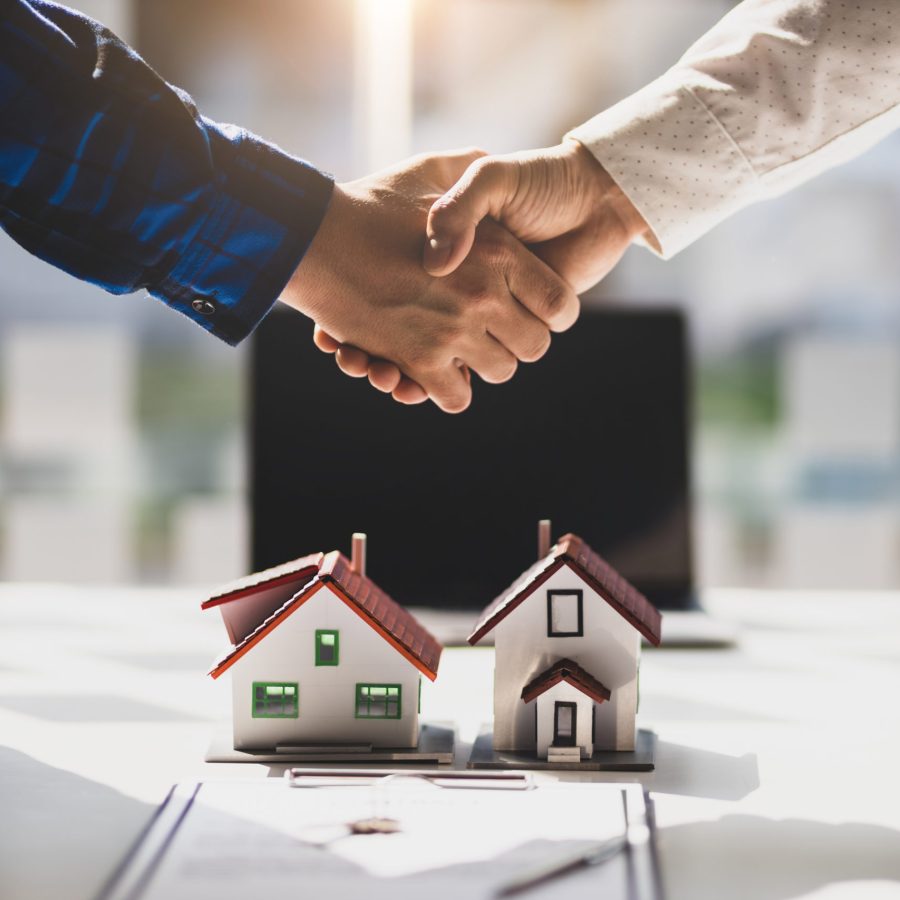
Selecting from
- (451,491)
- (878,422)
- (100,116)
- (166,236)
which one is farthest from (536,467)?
(878,422)

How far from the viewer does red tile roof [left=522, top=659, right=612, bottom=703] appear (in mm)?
833

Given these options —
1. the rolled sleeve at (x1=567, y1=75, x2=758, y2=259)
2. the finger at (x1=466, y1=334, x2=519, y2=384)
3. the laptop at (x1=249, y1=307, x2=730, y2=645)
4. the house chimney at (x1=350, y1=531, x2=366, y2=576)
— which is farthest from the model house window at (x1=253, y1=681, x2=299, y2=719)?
the laptop at (x1=249, y1=307, x2=730, y2=645)

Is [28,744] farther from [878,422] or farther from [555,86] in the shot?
[878,422]

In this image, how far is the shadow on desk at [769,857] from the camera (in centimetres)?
60

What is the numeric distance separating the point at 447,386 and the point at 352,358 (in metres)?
0.11

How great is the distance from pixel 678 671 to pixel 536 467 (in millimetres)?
573

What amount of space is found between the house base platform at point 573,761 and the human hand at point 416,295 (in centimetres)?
51

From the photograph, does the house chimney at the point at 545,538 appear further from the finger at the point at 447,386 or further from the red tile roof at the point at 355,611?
the finger at the point at 447,386

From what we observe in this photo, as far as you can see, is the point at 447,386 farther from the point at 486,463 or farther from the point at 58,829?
the point at 58,829

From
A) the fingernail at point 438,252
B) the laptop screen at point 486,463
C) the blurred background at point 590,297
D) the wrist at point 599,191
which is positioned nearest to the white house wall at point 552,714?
the fingernail at point 438,252

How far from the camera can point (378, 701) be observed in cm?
85

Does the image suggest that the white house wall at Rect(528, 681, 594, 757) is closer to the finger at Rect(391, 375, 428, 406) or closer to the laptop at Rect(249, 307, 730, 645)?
the finger at Rect(391, 375, 428, 406)

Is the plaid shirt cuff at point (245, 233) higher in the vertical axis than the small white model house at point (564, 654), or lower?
higher

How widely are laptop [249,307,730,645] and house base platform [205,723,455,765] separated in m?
0.78
